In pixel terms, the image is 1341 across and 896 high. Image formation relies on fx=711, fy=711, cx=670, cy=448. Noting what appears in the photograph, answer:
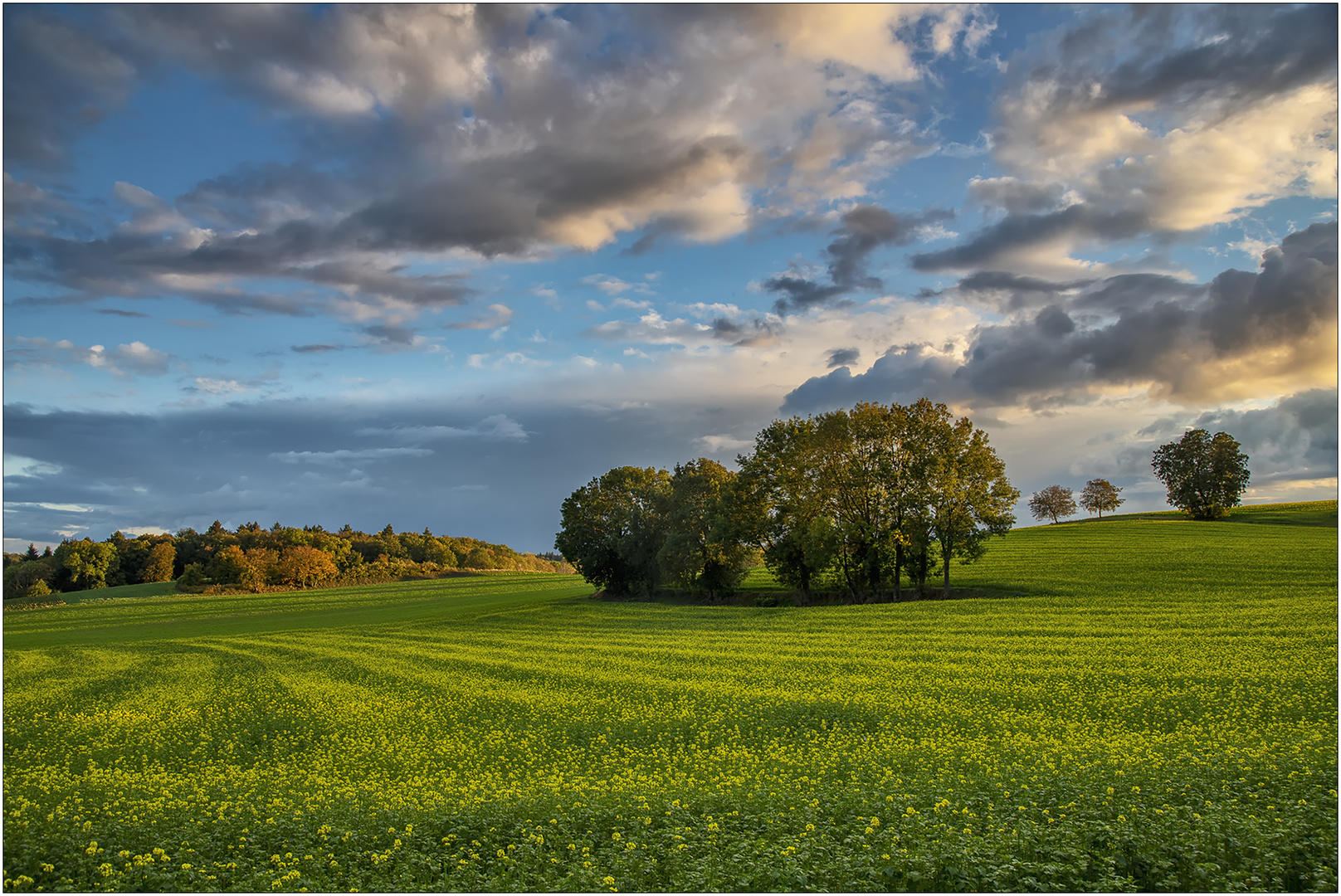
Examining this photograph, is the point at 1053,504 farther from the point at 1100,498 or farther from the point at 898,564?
the point at 898,564

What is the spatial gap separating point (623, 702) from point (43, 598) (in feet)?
332

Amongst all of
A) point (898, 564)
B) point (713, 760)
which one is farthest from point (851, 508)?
point (713, 760)

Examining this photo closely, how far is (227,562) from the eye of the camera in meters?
100

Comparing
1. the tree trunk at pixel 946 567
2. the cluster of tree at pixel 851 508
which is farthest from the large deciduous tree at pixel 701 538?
the tree trunk at pixel 946 567

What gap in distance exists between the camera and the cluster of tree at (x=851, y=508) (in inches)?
2163

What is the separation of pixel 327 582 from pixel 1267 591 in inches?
4672

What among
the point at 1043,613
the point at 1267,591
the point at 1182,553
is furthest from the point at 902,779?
the point at 1182,553

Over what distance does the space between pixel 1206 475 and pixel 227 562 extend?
5219 inches

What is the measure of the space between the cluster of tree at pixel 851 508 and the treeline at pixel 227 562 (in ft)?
233

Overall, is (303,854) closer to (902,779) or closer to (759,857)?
(759,857)

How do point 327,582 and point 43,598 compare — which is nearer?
point 43,598

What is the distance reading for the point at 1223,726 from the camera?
677 inches

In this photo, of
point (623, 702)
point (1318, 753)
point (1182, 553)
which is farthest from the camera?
point (1182, 553)

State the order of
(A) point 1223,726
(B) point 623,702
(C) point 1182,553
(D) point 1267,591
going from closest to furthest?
1. (A) point 1223,726
2. (B) point 623,702
3. (D) point 1267,591
4. (C) point 1182,553
